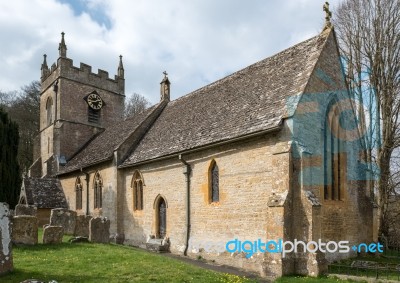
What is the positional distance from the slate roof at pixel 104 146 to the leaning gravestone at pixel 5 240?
470 inches

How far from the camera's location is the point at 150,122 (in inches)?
930

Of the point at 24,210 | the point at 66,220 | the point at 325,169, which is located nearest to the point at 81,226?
the point at 66,220

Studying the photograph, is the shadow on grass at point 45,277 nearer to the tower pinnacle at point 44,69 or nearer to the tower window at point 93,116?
the tower window at point 93,116

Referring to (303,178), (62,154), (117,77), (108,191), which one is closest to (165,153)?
(108,191)

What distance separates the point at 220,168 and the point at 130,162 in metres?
7.06

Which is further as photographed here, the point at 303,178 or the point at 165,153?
the point at 165,153

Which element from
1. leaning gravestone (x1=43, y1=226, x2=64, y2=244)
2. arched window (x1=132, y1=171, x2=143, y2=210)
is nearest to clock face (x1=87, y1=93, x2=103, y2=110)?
arched window (x1=132, y1=171, x2=143, y2=210)

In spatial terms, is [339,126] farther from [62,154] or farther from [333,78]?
[62,154]

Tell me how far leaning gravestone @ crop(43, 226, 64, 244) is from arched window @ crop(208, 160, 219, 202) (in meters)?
6.26

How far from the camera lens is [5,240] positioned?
923 centimetres

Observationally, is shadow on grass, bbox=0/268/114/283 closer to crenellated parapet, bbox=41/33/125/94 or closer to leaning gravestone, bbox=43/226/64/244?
leaning gravestone, bbox=43/226/64/244

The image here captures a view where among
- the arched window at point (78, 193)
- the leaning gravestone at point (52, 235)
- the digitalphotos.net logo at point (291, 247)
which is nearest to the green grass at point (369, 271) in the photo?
the digitalphotos.net logo at point (291, 247)

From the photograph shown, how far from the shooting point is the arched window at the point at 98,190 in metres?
23.2

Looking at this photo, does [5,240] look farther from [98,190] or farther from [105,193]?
[98,190]
